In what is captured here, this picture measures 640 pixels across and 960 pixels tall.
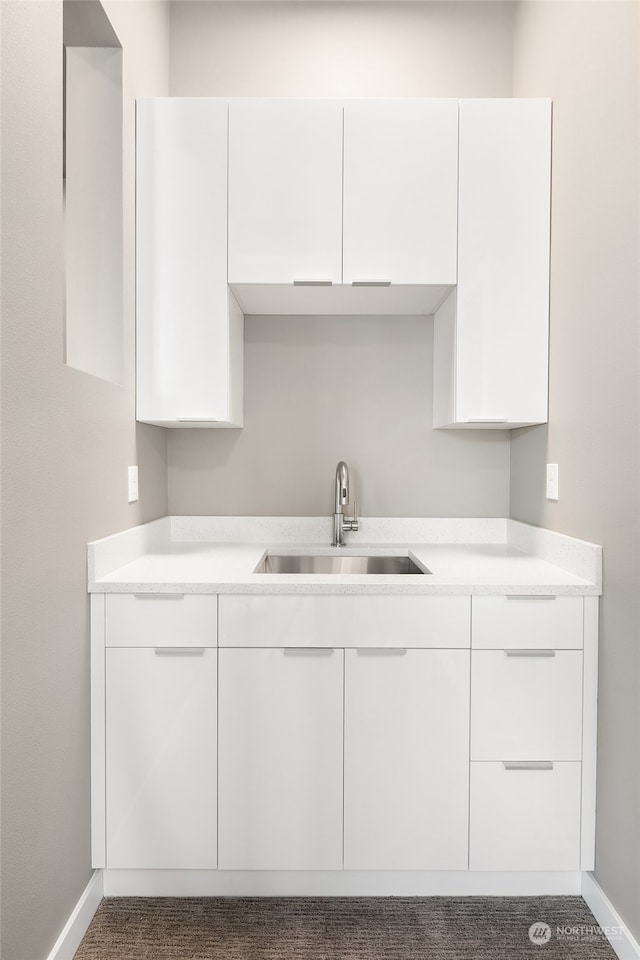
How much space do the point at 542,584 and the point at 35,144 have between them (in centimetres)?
162

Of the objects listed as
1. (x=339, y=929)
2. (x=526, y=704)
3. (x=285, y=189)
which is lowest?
(x=339, y=929)

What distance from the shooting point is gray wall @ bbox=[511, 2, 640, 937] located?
1.48 m

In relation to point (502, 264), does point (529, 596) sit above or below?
below

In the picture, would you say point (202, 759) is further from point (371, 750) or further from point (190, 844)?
point (371, 750)

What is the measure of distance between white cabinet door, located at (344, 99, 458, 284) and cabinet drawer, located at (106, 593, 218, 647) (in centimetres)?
116

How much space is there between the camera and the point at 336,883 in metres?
1.70

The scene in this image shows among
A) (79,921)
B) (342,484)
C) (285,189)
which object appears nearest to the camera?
(79,921)

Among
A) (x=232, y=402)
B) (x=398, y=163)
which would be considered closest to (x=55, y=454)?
(x=232, y=402)

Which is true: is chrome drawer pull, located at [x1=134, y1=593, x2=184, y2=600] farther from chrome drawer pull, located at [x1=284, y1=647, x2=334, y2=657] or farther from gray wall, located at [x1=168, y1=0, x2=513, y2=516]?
gray wall, located at [x1=168, y1=0, x2=513, y2=516]

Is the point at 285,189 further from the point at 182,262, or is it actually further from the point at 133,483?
the point at 133,483

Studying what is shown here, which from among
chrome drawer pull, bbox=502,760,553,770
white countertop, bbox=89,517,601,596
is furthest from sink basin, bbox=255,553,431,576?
chrome drawer pull, bbox=502,760,553,770

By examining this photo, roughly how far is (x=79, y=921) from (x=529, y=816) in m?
1.21

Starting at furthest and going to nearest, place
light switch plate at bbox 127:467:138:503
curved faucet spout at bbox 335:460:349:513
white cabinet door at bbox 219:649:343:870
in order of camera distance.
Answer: curved faucet spout at bbox 335:460:349:513 < light switch plate at bbox 127:467:138:503 < white cabinet door at bbox 219:649:343:870

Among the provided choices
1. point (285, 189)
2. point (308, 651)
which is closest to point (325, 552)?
point (308, 651)
